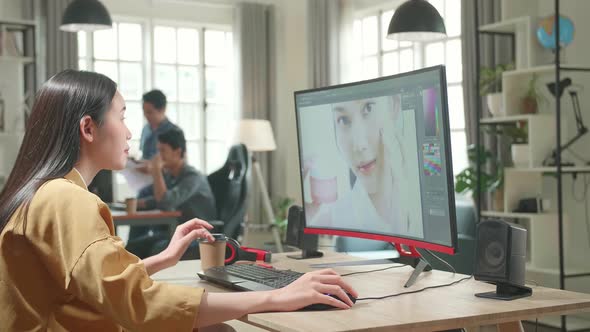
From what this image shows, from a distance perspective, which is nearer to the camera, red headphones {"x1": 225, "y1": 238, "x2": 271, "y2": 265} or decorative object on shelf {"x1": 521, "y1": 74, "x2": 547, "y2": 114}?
red headphones {"x1": 225, "y1": 238, "x2": 271, "y2": 265}

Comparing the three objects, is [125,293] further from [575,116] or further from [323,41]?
[323,41]

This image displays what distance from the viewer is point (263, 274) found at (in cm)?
193

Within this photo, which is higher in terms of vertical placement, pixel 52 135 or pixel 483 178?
pixel 52 135

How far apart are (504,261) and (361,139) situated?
1.85 ft

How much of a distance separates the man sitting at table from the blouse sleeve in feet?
12.9

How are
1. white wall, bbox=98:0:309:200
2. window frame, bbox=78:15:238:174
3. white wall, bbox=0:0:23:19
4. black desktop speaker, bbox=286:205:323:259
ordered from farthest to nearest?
1. white wall, bbox=98:0:309:200
2. window frame, bbox=78:15:238:174
3. white wall, bbox=0:0:23:19
4. black desktop speaker, bbox=286:205:323:259

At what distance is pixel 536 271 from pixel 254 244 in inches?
162

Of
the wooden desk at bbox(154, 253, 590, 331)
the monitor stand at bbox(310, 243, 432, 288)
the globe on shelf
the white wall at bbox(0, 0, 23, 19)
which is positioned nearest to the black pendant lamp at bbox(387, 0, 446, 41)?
the globe on shelf

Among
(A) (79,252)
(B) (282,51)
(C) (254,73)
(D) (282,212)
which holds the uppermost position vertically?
(B) (282,51)

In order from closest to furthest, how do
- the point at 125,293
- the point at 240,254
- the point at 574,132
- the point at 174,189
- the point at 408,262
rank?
1. the point at 125,293
2. the point at 408,262
3. the point at 240,254
4. the point at 574,132
5. the point at 174,189

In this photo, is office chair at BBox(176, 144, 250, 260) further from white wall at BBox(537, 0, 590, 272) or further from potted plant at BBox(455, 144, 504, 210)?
white wall at BBox(537, 0, 590, 272)

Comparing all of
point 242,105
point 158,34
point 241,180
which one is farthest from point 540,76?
point 158,34

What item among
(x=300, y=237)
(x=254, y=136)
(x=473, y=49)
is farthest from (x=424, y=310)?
(x=254, y=136)

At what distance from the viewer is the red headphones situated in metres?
2.37
